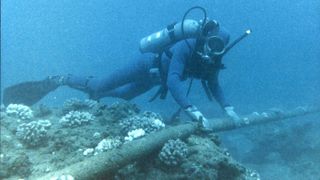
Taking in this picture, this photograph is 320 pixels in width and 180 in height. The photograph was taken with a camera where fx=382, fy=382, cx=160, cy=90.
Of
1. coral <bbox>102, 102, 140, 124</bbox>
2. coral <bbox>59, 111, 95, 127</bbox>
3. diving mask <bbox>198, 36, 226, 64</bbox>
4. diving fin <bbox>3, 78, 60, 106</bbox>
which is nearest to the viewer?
coral <bbox>59, 111, 95, 127</bbox>

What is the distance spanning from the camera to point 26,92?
10.0 metres

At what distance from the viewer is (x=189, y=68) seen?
8297 millimetres

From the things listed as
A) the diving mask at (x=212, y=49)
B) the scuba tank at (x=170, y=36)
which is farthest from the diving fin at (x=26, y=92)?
the diving mask at (x=212, y=49)

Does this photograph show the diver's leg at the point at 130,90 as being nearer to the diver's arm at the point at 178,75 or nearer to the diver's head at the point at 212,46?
the diver's arm at the point at 178,75

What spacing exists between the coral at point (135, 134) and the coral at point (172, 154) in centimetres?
56

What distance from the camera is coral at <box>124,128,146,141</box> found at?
6.09 metres

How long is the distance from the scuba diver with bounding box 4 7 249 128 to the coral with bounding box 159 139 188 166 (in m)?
1.53

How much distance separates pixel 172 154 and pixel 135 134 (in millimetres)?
832

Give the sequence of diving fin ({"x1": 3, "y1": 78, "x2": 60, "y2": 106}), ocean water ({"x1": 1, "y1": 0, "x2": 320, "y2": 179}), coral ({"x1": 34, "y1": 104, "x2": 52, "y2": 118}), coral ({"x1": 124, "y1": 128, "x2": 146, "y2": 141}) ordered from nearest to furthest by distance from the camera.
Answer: coral ({"x1": 124, "y1": 128, "x2": 146, "y2": 141})
coral ({"x1": 34, "y1": 104, "x2": 52, "y2": 118})
diving fin ({"x1": 3, "y1": 78, "x2": 60, "y2": 106})
ocean water ({"x1": 1, "y1": 0, "x2": 320, "y2": 179})

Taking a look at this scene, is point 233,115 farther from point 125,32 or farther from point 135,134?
point 125,32

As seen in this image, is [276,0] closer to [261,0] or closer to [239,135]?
[261,0]

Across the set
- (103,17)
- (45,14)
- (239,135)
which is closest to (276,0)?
(103,17)

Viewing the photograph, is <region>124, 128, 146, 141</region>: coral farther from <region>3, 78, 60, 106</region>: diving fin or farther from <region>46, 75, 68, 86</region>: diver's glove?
→ <region>46, 75, 68, 86</region>: diver's glove

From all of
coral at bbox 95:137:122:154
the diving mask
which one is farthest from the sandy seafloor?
the diving mask
